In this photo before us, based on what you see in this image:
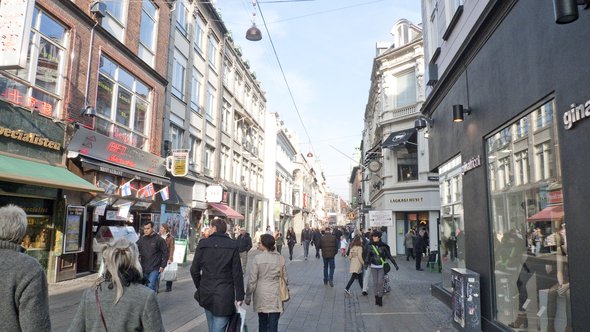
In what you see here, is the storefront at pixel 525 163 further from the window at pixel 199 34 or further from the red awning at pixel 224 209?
the red awning at pixel 224 209

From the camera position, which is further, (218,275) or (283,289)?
(283,289)

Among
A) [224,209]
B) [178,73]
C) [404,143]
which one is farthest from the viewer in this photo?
[224,209]

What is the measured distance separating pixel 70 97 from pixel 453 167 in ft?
36.4

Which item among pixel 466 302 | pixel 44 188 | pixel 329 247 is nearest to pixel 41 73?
pixel 44 188

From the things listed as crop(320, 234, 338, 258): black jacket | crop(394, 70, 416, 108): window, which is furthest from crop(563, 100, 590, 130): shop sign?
crop(394, 70, 416, 108): window

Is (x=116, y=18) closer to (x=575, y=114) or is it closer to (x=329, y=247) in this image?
(x=329, y=247)

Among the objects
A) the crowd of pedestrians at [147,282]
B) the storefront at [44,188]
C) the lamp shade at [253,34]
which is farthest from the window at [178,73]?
the crowd of pedestrians at [147,282]

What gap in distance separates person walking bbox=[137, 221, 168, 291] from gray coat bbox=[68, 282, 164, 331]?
5584 mm

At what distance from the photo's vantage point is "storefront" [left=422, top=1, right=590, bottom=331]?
15.5 ft

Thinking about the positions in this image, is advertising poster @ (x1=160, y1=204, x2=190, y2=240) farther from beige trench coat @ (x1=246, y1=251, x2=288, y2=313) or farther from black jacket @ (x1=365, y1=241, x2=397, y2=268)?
beige trench coat @ (x1=246, y1=251, x2=288, y2=313)

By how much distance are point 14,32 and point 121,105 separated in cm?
724

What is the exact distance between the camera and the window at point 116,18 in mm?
15750

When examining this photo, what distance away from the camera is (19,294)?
2.74 metres

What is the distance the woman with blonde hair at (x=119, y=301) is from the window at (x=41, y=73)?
33.3 feet
